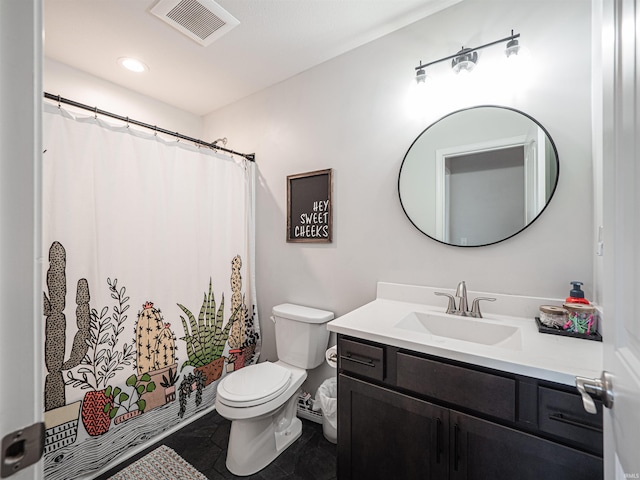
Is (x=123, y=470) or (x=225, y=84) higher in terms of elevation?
(x=225, y=84)

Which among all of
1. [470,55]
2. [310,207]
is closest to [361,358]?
[310,207]

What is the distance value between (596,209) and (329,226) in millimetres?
1319

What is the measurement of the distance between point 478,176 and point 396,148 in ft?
1.57

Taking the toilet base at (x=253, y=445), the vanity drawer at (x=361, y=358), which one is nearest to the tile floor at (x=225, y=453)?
the toilet base at (x=253, y=445)

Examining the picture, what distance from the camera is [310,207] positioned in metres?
2.04

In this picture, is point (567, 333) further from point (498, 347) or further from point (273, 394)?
point (273, 394)

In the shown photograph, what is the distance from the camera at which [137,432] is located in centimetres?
Answer: 170

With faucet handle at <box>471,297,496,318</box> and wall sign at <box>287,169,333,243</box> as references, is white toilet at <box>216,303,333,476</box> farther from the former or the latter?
faucet handle at <box>471,297,496,318</box>

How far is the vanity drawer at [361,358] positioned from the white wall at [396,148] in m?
0.57

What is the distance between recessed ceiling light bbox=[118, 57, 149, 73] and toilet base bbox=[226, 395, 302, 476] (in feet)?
7.87

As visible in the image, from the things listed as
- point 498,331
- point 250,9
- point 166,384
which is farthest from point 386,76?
point 166,384

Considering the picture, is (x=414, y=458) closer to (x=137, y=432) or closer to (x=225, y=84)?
(x=137, y=432)

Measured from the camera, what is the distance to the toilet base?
1526 mm

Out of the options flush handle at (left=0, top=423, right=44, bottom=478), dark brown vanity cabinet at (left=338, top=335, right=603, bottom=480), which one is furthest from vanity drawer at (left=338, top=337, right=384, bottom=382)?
flush handle at (left=0, top=423, right=44, bottom=478)
